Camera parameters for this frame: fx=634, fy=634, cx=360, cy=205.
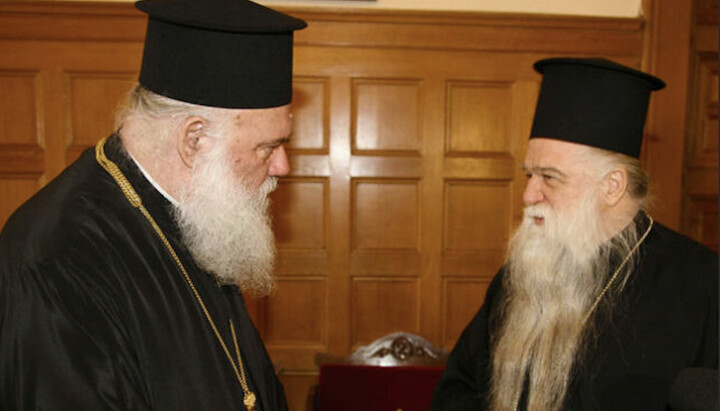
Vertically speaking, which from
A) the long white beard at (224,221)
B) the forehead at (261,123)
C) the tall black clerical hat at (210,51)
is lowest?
the long white beard at (224,221)

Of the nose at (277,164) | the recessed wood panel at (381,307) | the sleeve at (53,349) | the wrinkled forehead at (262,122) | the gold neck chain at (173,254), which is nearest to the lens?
the sleeve at (53,349)

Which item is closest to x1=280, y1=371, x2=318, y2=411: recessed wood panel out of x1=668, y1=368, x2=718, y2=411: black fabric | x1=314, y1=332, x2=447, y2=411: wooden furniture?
x1=314, y1=332, x2=447, y2=411: wooden furniture

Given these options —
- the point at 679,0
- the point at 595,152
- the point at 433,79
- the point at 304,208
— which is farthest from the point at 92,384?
the point at 679,0

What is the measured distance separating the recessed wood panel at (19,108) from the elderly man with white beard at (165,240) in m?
3.06

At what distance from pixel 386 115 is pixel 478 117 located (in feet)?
2.07

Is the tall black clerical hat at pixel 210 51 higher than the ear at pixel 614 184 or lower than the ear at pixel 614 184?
higher

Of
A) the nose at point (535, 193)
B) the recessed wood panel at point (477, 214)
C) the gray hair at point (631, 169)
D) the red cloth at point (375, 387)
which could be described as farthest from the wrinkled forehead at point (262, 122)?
the recessed wood panel at point (477, 214)

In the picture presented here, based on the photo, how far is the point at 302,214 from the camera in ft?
14.2

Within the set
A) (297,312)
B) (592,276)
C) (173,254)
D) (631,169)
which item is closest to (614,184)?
(631,169)

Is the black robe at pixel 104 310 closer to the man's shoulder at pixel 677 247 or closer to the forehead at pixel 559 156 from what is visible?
the forehead at pixel 559 156

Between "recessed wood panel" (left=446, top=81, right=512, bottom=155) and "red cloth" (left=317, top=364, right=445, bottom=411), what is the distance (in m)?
1.79

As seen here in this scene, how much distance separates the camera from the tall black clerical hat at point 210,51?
1542mm

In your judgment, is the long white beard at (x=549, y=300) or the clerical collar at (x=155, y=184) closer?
the clerical collar at (x=155, y=184)

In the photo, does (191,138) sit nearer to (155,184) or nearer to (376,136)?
(155,184)
